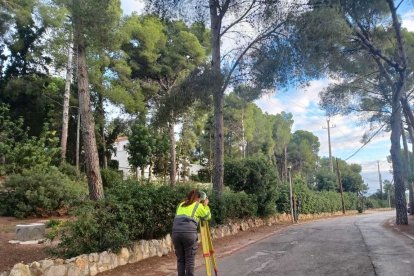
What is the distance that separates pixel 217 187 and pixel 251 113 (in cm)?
3769

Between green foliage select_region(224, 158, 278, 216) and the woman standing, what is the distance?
16578 millimetres

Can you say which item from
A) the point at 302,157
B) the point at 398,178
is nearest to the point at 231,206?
the point at 398,178

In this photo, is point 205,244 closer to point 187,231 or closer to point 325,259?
point 187,231

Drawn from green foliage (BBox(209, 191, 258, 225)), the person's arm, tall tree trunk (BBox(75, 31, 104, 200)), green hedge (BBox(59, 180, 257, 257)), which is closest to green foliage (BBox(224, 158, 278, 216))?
green foliage (BBox(209, 191, 258, 225))

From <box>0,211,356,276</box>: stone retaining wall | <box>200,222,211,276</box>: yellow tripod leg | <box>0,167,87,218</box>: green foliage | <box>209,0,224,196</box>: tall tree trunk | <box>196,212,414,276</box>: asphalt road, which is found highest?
<box>209,0,224,196</box>: tall tree trunk

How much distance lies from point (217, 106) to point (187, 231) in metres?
10.9

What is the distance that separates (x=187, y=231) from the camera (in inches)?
282

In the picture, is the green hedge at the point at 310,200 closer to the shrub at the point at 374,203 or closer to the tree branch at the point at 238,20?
the tree branch at the point at 238,20

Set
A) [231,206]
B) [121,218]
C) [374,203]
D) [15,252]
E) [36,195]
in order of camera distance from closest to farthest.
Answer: [121,218], [15,252], [36,195], [231,206], [374,203]

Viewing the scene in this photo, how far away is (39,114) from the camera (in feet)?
108

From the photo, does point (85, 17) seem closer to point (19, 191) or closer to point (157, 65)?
point (19, 191)

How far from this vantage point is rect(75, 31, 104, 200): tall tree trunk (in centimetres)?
1211

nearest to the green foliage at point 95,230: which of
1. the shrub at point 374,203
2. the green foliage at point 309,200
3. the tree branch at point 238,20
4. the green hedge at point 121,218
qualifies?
the green hedge at point 121,218

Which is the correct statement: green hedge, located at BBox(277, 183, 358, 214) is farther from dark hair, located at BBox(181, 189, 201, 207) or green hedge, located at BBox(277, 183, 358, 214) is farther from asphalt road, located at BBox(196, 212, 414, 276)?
dark hair, located at BBox(181, 189, 201, 207)
